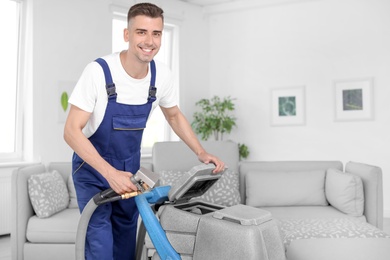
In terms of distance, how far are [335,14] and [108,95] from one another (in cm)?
511

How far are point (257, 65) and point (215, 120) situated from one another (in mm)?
1084

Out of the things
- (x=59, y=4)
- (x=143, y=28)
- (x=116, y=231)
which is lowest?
(x=116, y=231)

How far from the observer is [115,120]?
1791 millimetres

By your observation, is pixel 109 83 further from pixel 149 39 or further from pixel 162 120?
pixel 162 120

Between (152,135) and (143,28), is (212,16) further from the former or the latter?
(143,28)

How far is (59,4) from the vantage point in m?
5.24

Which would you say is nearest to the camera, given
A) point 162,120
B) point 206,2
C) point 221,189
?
point 221,189

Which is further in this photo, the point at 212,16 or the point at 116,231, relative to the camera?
the point at 212,16

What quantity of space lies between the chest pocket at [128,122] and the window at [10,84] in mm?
3594

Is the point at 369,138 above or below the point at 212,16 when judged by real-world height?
below

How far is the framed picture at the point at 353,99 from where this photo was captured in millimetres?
5789

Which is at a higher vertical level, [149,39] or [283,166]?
[149,39]

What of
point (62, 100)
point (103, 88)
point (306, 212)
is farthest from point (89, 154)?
point (62, 100)

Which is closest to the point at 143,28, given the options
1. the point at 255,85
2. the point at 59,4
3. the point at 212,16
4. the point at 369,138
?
the point at 59,4
